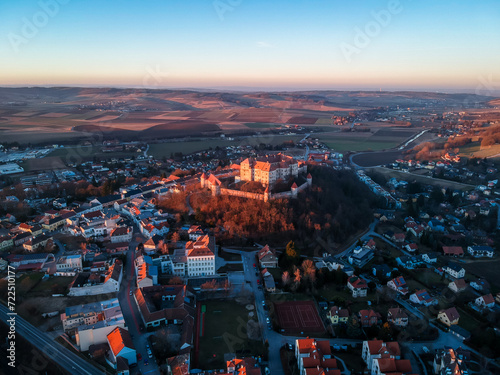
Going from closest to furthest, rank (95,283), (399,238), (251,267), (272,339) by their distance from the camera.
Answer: (272,339)
(95,283)
(251,267)
(399,238)

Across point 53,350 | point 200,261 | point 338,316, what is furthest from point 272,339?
point 53,350

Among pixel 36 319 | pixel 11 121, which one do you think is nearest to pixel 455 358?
pixel 36 319

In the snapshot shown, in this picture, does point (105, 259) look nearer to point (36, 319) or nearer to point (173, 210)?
point (36, 319)

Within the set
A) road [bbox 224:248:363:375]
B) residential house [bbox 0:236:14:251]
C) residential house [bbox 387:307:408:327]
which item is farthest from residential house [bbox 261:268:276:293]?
residential house [bbox 0:236:14:251]

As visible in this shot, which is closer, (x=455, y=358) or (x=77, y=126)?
(x=455, y=358)

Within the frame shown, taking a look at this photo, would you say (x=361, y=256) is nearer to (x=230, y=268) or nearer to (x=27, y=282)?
(x=230, y=268)
